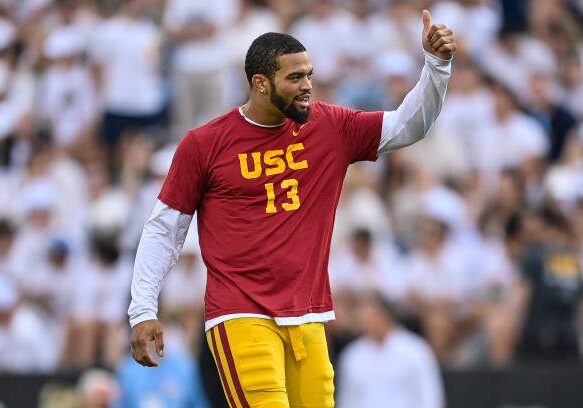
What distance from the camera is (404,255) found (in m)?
13.7

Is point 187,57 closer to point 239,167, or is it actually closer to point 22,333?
point 22,333

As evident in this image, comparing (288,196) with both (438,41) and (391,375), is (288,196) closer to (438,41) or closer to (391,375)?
(438,41)

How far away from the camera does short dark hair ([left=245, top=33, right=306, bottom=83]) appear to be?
714 cm

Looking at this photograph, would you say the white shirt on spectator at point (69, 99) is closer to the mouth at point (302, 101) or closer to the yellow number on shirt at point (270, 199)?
the yellow number on shirt at point (270, 199)

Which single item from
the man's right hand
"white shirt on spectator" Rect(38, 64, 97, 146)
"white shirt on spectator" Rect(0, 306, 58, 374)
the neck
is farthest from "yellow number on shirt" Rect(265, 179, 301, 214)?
"white shirt on spectator" Rect(38, 64, 97, 146)

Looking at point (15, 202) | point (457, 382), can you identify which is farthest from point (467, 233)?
point (15, 202)

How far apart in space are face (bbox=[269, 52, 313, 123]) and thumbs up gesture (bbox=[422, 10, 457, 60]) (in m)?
0.54

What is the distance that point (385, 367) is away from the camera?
12.5m

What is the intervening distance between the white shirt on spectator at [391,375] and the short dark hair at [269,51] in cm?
559

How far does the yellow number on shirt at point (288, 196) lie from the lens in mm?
7280

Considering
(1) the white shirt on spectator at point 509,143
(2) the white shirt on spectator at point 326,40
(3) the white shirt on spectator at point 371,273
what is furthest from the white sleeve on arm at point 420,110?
(2) the white shirt on spectator at point 326,40

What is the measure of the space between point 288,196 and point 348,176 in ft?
22.8

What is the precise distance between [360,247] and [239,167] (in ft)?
19.8

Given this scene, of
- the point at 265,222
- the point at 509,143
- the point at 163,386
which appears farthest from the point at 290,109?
the point at 509,143
